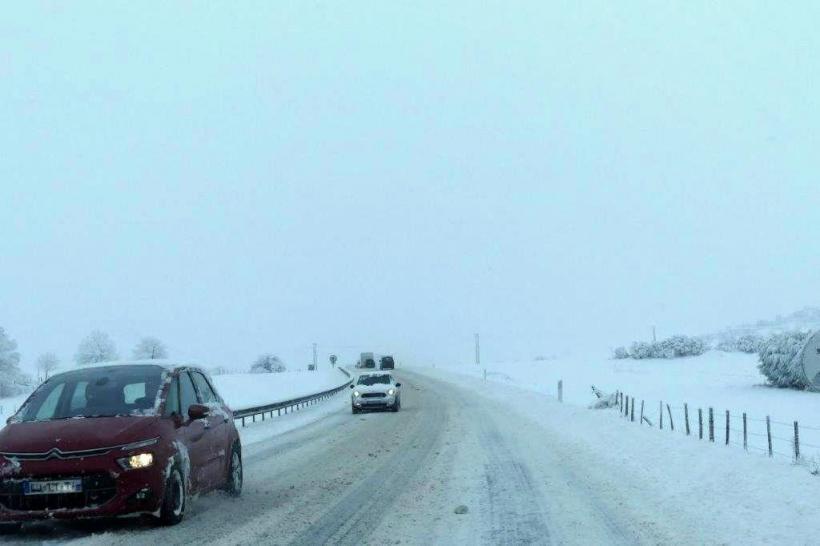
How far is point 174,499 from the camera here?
8.42 meters

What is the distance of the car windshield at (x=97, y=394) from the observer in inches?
342

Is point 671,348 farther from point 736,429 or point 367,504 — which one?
point 367,504

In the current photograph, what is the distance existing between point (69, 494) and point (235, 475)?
3206 millimetres

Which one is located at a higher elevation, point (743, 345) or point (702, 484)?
point (743, 345)

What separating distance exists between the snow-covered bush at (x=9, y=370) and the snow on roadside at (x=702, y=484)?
6590cm

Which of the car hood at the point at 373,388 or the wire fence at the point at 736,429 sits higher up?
the car hood at the point at 373,388

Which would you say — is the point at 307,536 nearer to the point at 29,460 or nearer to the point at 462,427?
the point at 29,460

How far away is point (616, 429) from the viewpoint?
20391 millimetres

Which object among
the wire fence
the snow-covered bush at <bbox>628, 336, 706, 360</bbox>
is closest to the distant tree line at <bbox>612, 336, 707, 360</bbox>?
the snow-covered bush at <bbox>628, 336, 706, 360</bbox>

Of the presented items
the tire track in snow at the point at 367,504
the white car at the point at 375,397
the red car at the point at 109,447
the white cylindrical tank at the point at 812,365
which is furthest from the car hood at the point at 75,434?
the white cylindrical tank at the point at 812,365

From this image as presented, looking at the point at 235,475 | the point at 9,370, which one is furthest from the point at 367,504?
the point at 9,370

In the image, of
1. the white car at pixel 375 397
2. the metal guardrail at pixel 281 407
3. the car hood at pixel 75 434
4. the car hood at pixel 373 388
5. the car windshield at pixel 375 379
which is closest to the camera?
the car hood at pixel 75 434

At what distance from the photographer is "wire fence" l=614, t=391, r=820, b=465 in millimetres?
16781

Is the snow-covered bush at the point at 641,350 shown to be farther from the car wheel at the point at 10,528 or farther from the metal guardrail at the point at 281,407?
the car wheel at the point at 10,528
